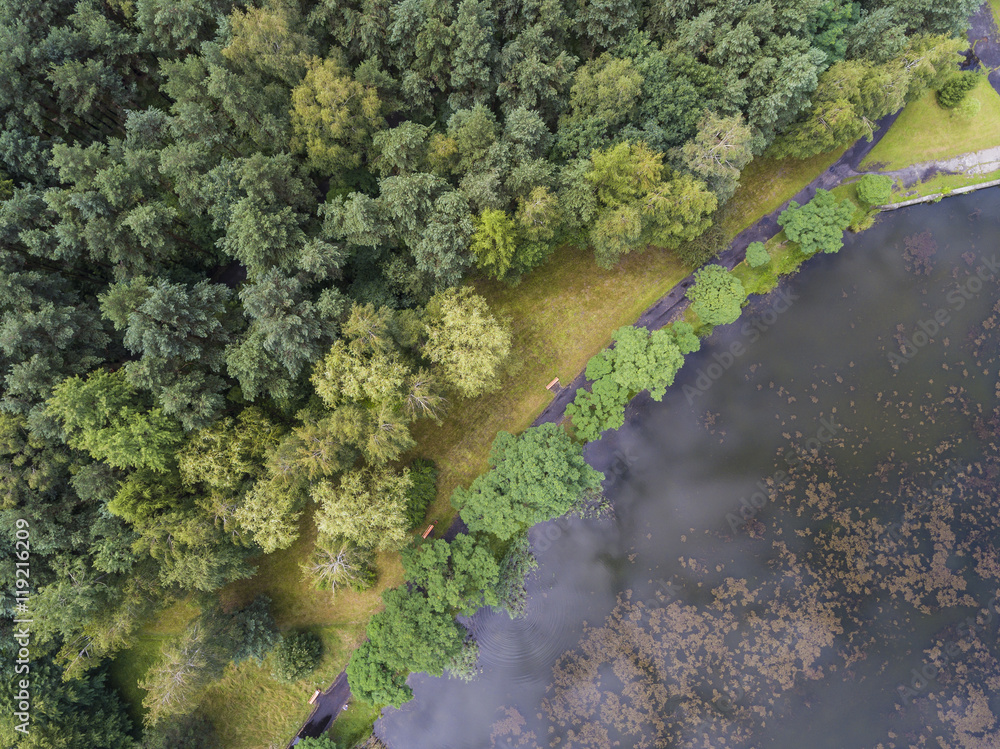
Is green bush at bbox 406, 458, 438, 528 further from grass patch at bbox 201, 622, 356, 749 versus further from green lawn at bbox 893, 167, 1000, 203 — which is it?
green lawn at bbox 893, 167, 1000, 203

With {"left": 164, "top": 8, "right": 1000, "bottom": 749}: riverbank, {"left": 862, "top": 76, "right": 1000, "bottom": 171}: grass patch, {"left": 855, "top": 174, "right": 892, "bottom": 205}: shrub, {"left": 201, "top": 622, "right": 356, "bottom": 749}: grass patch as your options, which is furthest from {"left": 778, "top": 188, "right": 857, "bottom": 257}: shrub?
{"left": 201, "top": 622, "right": 356, "bottom": 749}: grass patch

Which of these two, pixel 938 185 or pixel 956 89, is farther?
pixel 938 185

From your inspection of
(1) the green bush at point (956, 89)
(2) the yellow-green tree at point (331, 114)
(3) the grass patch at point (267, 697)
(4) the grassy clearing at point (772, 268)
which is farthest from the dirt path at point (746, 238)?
(3) the grass patch at point (267, 697)

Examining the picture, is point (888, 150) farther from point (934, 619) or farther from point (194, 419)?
point (194, 419)

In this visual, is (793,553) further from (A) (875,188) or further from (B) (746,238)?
(A) (875,188)

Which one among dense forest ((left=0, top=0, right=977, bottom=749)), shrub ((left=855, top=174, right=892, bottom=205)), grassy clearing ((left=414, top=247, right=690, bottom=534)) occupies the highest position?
dense forest ((left=0, top=0, right=977, bottom=749))

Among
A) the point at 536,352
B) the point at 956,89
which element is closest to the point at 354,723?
the point at 536,352
